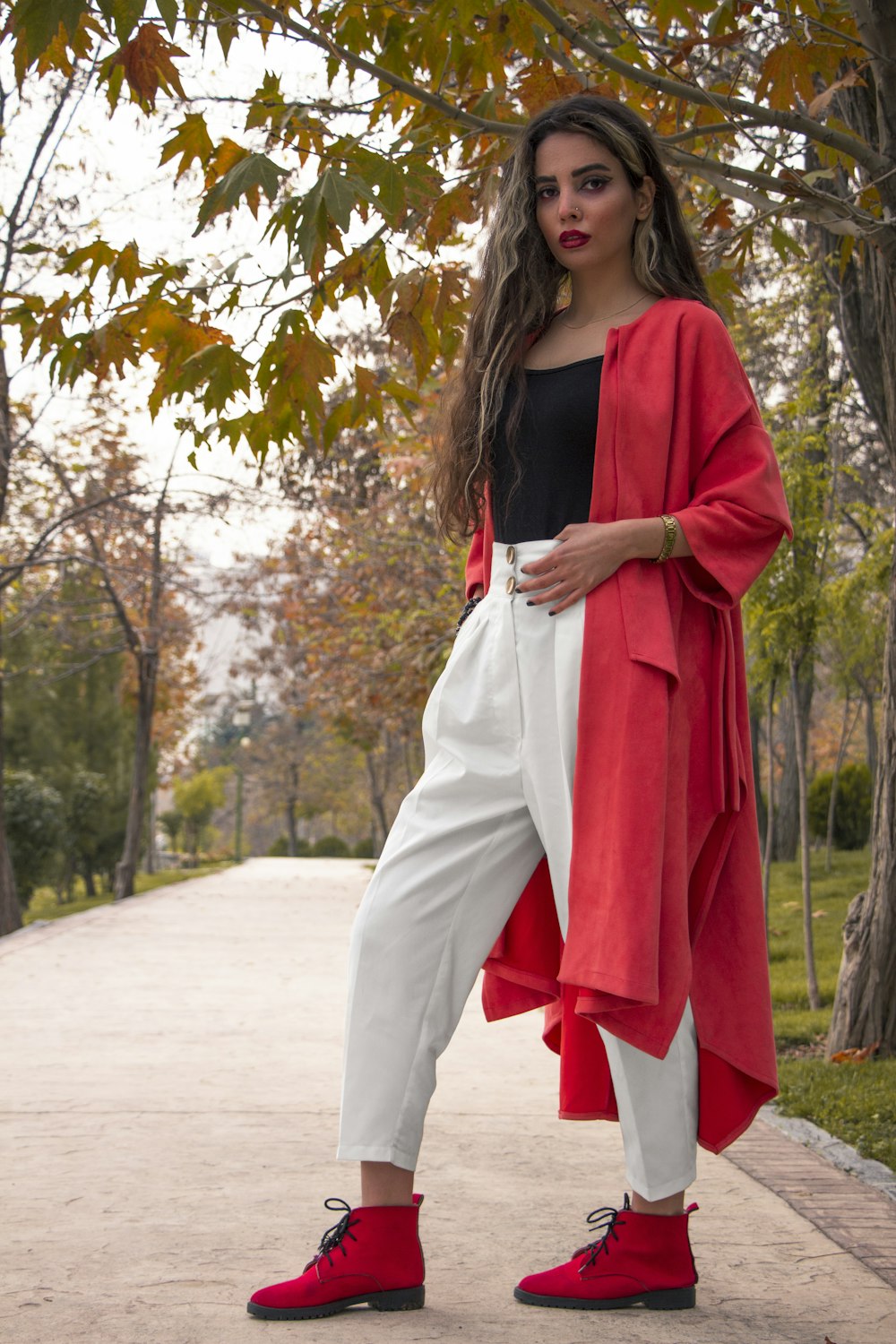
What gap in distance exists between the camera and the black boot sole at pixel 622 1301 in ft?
7.82

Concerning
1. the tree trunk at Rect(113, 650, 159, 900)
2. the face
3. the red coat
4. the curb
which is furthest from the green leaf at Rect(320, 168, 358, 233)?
the tree trunk at Rect(113, 650, 159, 900)

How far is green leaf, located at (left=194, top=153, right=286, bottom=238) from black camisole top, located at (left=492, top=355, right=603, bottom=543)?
32.3 inches

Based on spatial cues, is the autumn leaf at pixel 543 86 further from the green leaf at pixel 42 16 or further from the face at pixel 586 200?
the green leaf at pixel 42 16

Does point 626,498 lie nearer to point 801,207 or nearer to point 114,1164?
point 801,207

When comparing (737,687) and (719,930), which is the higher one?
(737,687)

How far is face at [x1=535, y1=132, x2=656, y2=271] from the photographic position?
2549 millimetres

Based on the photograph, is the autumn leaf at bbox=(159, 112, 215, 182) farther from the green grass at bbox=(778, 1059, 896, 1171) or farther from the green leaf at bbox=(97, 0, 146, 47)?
the green grass at bbox=(778, 1059, 896, 1171)

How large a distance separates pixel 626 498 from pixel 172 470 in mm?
13040

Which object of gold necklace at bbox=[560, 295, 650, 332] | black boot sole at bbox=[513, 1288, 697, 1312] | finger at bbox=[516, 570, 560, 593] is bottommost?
black boot sole at bbox=[513, 1288, 697, 1312]

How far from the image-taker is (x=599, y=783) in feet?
7.60

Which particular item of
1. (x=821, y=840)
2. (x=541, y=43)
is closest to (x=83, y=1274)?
(x=541, y=43)

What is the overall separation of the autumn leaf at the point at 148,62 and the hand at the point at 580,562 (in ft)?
6.19

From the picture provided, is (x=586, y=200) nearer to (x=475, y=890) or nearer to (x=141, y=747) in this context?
(x=475, y=890)

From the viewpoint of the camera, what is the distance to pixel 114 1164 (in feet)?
11.4
